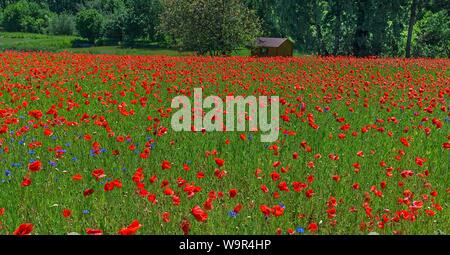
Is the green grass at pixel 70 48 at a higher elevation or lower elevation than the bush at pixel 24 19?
lower

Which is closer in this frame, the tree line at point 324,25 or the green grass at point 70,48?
the tree line at point 324,25

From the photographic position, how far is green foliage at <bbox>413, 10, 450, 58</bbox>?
36281mm

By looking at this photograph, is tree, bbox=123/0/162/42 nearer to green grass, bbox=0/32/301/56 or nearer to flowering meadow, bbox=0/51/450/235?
green grass, bbox=0/32/301/56

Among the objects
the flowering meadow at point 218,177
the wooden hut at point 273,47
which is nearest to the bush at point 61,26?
the wooden hut at point 273,47

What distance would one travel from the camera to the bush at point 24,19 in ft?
373

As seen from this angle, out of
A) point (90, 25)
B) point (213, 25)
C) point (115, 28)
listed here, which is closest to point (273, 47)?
point (213, 25)

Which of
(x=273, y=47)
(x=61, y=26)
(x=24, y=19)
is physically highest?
(x=24, y=19)

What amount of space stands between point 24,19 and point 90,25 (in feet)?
124

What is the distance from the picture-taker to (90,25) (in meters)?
86.9

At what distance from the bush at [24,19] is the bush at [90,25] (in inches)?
1138
